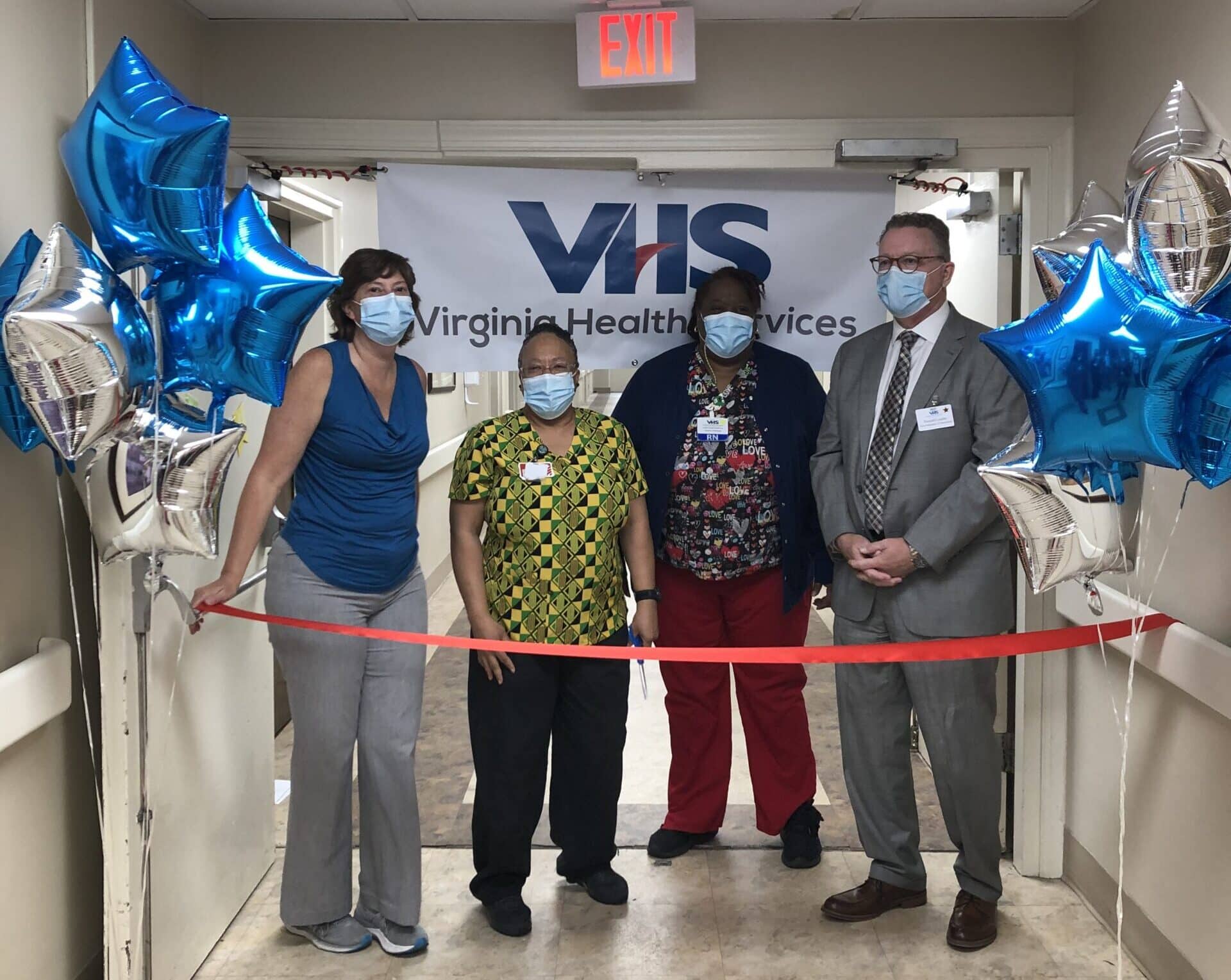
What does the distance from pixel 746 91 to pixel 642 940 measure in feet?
6.96

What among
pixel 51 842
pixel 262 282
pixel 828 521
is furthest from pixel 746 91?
pixel 51 842

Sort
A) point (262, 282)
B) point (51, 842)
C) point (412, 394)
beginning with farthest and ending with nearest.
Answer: point (412, 394), point (51, 842), point (262, 282)

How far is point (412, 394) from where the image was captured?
8.63 ft

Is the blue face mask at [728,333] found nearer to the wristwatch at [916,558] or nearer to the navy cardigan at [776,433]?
the navy cardigan at [776,433]

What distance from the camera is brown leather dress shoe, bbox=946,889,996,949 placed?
2.70 m

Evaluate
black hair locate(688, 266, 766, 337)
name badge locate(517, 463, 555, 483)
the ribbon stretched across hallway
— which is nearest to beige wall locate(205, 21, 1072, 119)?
black hair locate(688, 266, 766, 337)

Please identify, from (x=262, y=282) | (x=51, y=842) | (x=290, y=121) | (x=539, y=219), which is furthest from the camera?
(x=539, y=219)

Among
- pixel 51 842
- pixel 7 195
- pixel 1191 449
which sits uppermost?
pixel 7 195

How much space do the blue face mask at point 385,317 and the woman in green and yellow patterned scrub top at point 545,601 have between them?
0.29 meters

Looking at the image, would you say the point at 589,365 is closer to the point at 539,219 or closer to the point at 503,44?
the point at 539,219

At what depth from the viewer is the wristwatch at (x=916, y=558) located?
2584 mm

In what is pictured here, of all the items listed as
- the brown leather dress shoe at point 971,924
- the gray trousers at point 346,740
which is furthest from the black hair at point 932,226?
the brown leather dress shoe at point 971,924

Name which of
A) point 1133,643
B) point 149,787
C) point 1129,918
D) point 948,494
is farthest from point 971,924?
point 149,787

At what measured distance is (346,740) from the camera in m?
2.60
